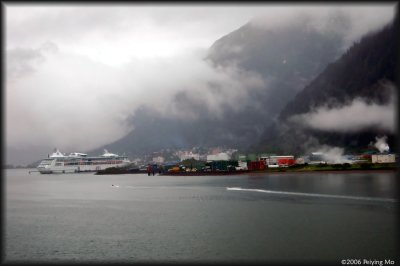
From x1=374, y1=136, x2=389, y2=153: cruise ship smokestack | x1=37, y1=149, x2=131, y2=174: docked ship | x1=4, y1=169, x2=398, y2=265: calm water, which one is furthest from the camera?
x1=37, y1=149, x2=131, y2=174: docked ship

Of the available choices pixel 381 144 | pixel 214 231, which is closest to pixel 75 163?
pixel 381 144

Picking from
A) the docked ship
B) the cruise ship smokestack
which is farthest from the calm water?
the docked ship

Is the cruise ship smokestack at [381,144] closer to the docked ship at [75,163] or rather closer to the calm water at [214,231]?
the calm water at [214,231]

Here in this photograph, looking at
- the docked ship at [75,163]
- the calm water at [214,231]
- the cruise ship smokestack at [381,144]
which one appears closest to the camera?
the calm water at [214,231]

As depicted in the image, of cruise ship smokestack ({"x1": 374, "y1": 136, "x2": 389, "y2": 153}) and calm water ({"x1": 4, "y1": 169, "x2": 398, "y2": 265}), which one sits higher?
cruise ship smokestack ({"x1": 374, "y1": 136, "x2": 389, "y2": 153})

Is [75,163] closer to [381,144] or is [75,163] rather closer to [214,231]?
[381,144]

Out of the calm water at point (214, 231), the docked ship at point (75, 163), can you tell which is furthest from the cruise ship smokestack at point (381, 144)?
the docked ship at point (75, 163)

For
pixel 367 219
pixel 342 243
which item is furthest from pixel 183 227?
pixel 367 219

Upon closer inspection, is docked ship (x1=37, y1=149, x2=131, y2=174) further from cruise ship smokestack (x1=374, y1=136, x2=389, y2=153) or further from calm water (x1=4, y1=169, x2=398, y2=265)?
calm water (x1=4, y1=169, x2=398, y2=265)
